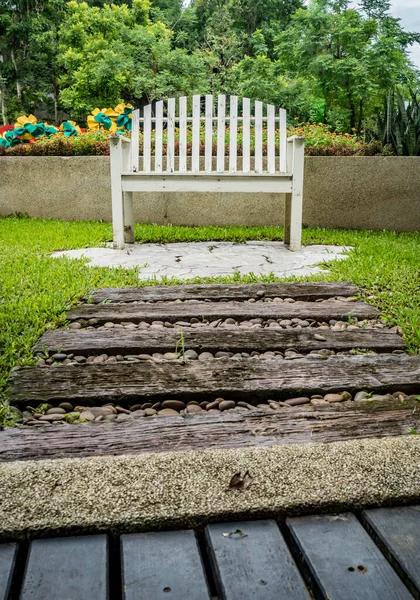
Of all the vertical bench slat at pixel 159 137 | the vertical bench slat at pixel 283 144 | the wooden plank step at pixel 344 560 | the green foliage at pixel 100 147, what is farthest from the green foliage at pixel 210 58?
the wooden plank step at pixel 344 560

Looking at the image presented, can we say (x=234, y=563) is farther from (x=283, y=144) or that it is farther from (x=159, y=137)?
(x=159, y=137)

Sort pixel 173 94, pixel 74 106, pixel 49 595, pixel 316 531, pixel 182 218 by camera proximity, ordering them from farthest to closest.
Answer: pixel 74 106 < pixel 173 94 < pixel 182 218 < pixel 316 531 < pixel 49 595

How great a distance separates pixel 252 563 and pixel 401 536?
0.32m

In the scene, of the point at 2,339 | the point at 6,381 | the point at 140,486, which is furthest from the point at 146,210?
the point at 140,486

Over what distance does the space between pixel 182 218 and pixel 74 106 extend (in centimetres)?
1816

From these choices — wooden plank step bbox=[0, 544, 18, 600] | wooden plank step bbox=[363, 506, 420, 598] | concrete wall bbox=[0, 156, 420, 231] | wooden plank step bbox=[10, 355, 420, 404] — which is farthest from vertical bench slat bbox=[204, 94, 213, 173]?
wooden plank step bbox=[0, 544, 18, 600]

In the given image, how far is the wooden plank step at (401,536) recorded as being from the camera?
1041 millimetres

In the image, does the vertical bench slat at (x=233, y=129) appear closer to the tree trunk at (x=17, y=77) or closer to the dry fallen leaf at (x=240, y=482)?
the dry fallen leaf at (x=240, y=482)

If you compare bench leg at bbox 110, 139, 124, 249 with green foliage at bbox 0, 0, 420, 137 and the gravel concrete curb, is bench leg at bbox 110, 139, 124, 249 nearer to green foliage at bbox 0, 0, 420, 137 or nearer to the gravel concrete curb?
green foliage at bbox 0, 0, 420, 137

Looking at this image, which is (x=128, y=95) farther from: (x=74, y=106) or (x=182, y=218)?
(x=182, y=218)

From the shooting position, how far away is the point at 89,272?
3.95 metres

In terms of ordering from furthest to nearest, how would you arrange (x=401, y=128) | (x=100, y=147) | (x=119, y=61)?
(x=119, y=61) < (x=100, y=147) < (x=401, y=128)

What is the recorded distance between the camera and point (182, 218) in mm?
6746

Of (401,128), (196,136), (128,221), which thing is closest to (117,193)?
(128,221)
